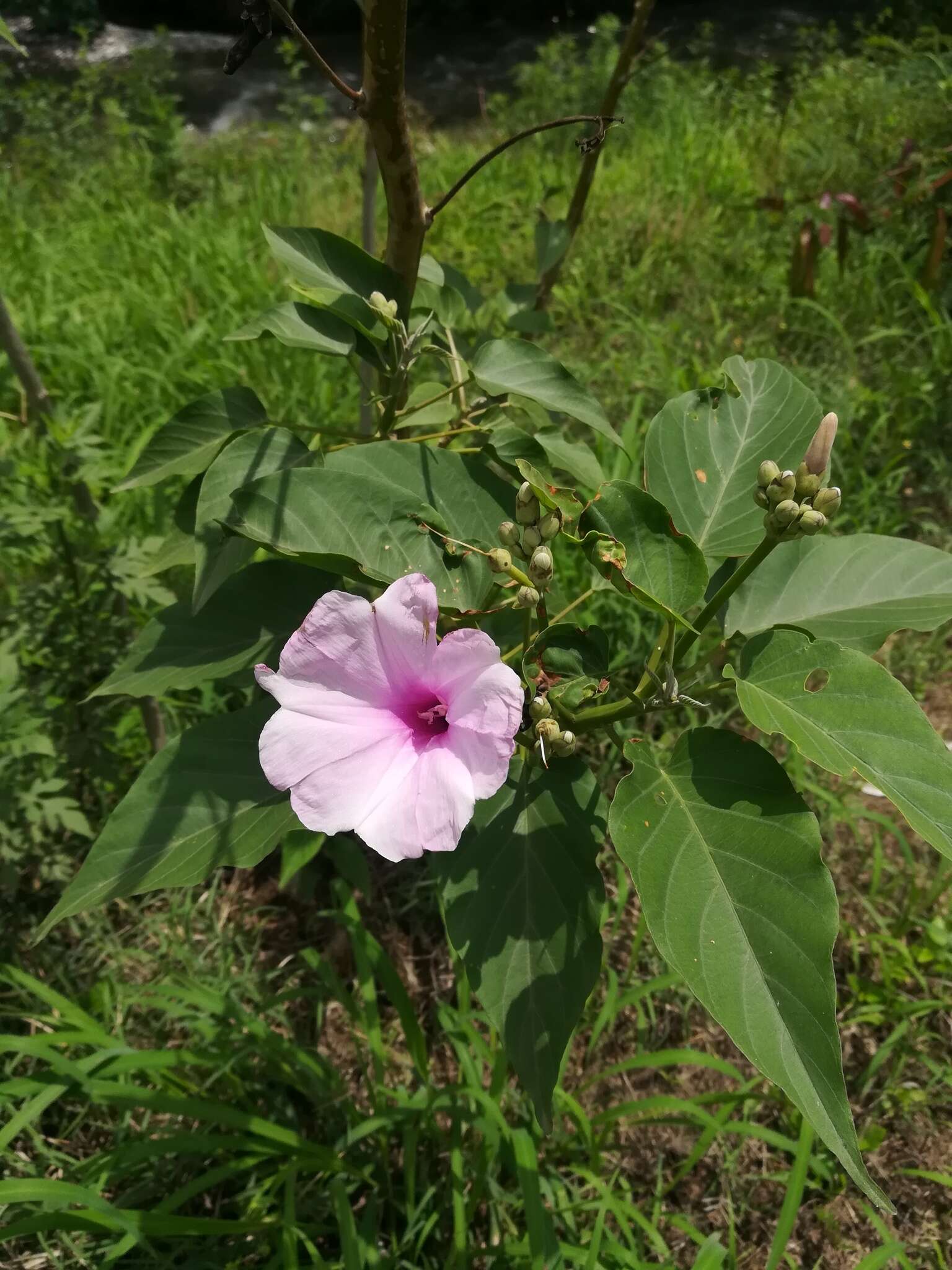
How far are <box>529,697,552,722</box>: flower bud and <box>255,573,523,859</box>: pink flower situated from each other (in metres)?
0.08

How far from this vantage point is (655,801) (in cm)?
86

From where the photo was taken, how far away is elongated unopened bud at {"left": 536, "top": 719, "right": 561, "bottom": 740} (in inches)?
32.8

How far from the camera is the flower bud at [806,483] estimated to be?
0.78m

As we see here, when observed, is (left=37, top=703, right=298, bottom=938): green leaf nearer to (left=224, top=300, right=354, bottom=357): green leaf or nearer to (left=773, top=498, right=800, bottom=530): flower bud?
(left=224, top=300, right=354, bottom=357): green leaf

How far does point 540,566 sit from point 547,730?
16 centimetres

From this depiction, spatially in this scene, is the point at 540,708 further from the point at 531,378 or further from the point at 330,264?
the point at 330,264

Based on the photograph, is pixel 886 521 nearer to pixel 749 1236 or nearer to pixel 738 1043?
pixel 749 1236

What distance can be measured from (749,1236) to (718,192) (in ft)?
14.6

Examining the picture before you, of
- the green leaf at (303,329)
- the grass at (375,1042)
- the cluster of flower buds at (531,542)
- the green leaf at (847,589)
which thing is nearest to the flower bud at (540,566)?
the cluster of flower buds at (531,542)

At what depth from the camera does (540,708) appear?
0.84 m

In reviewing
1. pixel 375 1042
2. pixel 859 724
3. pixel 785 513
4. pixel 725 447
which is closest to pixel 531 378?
pixel 725 447

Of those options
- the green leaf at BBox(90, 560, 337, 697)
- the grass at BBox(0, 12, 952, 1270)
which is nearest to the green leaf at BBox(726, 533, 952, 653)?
the green leaf at BBox(90, 560, 337, 697)

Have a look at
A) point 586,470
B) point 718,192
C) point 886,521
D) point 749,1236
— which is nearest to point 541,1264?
point 749,1236

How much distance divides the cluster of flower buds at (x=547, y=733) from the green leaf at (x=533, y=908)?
0.14m
